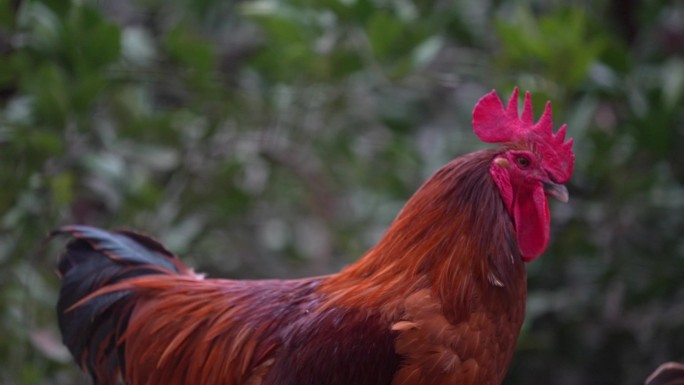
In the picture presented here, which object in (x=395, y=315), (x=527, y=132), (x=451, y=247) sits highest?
(x=527, y=132)

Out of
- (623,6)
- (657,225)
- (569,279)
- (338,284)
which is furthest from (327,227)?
(338,284)

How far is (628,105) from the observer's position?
3996 mm

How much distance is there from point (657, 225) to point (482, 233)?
236 centimetres

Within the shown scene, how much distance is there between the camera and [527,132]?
223cm

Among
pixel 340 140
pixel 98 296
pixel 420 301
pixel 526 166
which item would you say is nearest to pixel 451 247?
pixel 420 301

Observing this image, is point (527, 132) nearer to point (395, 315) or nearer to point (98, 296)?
point (395, 315)

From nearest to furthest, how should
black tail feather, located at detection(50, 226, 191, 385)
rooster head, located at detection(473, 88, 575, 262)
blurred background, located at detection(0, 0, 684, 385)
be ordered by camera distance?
1. rooster head, located at detection(473, 88, 575, 262)
2. black tail feather, located at detection(50, 226, 191, 385)
3. blurred background, located at detection(0, 0, 684, 385)

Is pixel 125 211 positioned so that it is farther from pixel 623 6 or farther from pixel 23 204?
pixel 623 6

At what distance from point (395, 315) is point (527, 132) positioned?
592 millimetres

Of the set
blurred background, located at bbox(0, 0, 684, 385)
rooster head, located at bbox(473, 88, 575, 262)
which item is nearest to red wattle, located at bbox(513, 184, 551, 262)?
rooster head, located at bbox(473, 88, 575, 262)

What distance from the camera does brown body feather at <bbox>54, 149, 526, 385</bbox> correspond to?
6.84 feet

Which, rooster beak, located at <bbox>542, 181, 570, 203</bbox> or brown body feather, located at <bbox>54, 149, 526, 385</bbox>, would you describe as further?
rooster beak, located at <bbox>542, 181, 570, 203</bbox>

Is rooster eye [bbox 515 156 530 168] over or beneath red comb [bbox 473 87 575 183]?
beneath

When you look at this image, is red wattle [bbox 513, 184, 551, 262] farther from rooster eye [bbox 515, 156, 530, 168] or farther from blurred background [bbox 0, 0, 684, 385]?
blurred background [bbox 0, 0, 684, 385]
